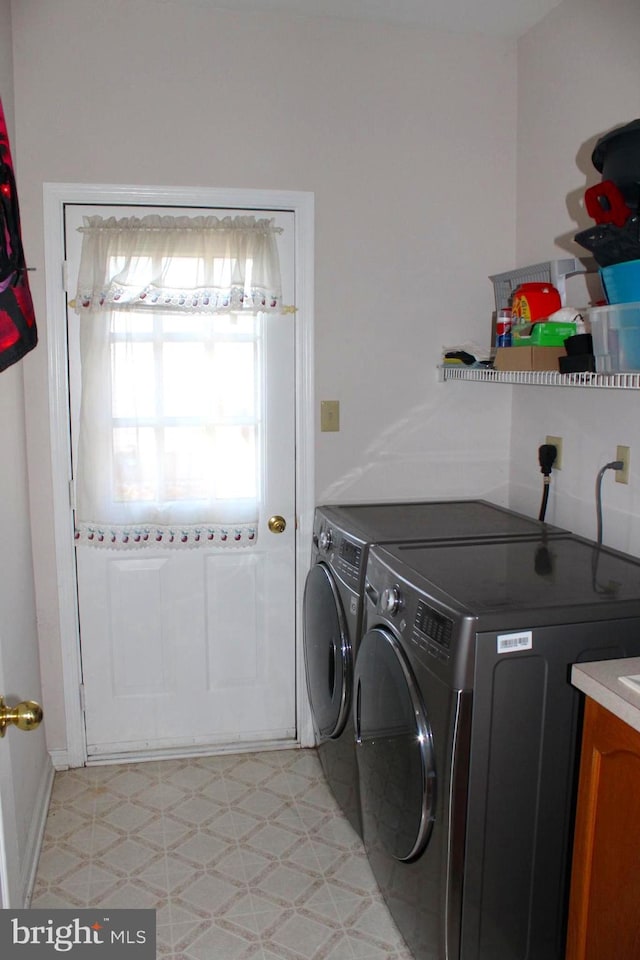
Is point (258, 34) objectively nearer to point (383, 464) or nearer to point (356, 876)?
point (383, 464)

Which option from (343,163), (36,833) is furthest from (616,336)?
(36,833)

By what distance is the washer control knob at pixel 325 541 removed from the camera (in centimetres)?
248

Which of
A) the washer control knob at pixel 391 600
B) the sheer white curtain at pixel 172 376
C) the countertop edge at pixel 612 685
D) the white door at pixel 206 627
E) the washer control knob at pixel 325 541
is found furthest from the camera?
the white door at pixel 206 627

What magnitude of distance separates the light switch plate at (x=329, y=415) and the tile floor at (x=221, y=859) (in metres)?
1.25

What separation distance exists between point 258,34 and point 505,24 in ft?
2.78

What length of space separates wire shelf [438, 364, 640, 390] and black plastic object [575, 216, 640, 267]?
0.86 feet

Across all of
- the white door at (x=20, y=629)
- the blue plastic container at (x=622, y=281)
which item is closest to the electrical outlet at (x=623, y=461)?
the blue plastic container at (x=622, y=281)

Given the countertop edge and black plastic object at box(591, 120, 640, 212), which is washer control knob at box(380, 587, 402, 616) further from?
black plastic object at box(591, 120, 640, 212)

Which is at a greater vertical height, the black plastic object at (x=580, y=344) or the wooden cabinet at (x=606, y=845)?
the black plastic object at (x=580, y=344)

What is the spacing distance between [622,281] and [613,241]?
0.30ft

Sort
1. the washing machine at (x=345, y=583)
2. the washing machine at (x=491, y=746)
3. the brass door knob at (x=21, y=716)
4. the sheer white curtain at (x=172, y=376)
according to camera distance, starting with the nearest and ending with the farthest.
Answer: the brass door knob at (x=21, y=716), the washing machine at (x=491, y=746), the washing machine at (x=345, y=583), the sheer white curtain at (x=172, y=376)

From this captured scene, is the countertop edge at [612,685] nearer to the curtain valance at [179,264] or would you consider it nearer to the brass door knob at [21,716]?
the brass door knob at [21,716]

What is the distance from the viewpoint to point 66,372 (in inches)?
104

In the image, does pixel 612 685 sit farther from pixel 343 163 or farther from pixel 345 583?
pixel 343 163
